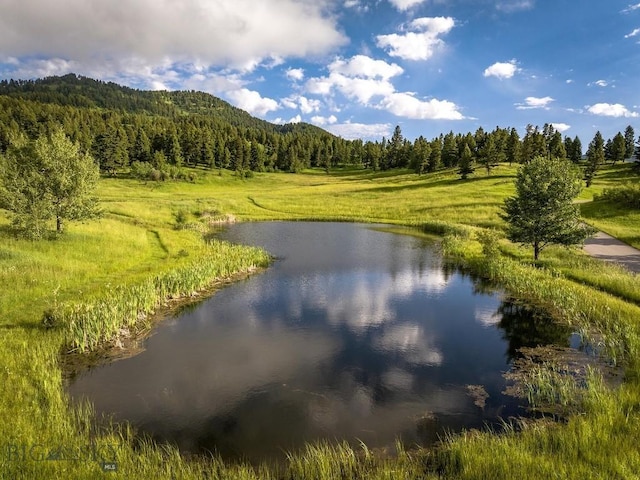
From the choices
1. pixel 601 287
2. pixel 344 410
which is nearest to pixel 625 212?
pixel 601 287

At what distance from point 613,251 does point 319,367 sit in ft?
117

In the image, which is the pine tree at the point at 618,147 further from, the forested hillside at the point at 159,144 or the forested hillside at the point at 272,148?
the forested hillside at the point at 159,144

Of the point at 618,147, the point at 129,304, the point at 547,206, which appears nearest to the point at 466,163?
the point at 618,147

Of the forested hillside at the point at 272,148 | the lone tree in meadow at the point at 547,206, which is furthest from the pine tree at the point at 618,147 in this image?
the lone tree in meadow at the point at 547,206

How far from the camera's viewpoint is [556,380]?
15.6 meters

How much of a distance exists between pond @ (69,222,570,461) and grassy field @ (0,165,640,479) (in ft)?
4.00

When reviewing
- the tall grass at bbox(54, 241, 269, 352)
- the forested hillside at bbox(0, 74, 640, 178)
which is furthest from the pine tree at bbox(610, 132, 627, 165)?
the tall grass at bbox(54, 241, 269, 352)

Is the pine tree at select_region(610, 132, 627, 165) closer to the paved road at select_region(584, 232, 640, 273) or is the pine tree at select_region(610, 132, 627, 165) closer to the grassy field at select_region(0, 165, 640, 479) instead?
the grassy field at select_region(0, 165, 640, 479)

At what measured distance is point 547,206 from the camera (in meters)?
34.1

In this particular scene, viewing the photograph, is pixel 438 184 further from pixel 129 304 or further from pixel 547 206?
pixel 129 304

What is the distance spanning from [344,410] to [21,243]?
27419 mm

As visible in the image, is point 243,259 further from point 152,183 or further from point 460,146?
point 460,146

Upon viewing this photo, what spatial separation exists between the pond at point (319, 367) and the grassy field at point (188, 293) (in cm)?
122

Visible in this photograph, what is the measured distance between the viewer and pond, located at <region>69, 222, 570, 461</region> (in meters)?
13.5
